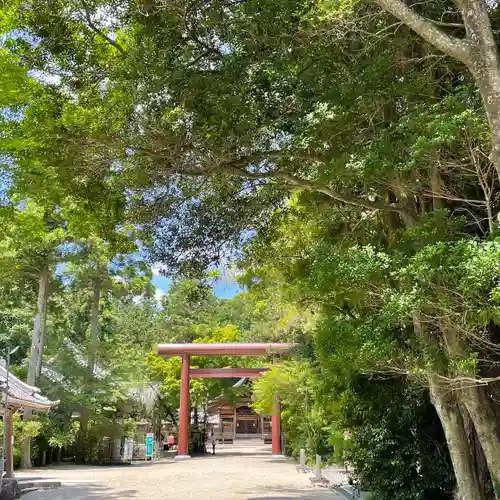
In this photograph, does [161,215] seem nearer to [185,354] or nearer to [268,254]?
[268,254]

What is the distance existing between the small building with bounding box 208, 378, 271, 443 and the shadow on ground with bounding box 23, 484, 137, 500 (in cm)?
2577

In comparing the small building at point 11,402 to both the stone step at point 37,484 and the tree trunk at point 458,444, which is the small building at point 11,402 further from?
the tree trunk at point 458,444

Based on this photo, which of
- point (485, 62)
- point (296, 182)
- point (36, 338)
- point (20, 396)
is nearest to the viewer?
point (485, 62)

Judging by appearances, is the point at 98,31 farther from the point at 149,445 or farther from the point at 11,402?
the point at 149,445

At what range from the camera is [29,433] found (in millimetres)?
18625

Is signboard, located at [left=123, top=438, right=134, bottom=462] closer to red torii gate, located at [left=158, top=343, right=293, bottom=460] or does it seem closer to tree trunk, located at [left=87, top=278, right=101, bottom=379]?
red torii gate, located at [left=158, top=343, right=293, bottom=460]

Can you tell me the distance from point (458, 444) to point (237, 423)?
123 feet

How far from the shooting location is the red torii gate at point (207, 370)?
2292 cm

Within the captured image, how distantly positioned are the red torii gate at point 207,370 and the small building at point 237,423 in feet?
47.2

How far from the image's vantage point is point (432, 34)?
576cm

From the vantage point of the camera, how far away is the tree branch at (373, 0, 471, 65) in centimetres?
553

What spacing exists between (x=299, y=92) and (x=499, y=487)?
5.56 meters

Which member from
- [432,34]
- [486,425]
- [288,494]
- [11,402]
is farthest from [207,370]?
[432,34]

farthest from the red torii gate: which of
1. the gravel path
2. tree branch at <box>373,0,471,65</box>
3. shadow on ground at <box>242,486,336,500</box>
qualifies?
tree branch at <box>373,0,471,65</box>
